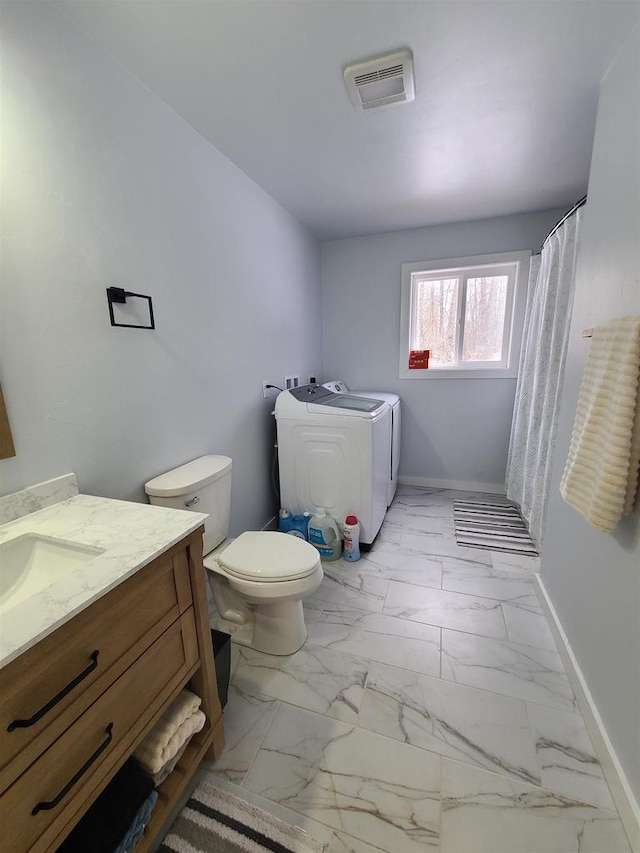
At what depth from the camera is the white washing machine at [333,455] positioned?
209cm

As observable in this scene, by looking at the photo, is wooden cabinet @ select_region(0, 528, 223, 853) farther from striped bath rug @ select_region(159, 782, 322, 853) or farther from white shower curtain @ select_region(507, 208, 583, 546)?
white shower curtain @ select_region(507, 208, 583, 546)

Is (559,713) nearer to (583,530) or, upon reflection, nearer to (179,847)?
(583,530)

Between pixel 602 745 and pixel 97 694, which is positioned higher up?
pixel 97 694

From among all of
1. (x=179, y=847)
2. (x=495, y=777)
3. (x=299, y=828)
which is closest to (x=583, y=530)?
(x=495, y=777)

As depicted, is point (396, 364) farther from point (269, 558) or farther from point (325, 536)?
point (269, 558)

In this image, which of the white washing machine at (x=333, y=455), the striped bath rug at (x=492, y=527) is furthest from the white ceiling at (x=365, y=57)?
the striped bath rug at (x=492, y=527)

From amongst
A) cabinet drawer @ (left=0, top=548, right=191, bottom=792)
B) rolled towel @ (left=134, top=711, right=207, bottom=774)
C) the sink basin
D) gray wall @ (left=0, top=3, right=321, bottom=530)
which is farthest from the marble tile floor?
gray wall @ (left=0, top=3, right=321, bottom=530)

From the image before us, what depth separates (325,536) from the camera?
2188mm

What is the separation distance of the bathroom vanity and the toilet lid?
1.16 feet

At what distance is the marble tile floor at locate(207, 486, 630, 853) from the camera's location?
96 centimetres

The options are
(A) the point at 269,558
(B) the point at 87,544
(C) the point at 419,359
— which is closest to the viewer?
(B) the point at 87,544

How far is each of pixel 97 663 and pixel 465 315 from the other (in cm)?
318

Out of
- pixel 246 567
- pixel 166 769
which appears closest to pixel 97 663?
pixel 166 769

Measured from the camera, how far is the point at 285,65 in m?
1.26
